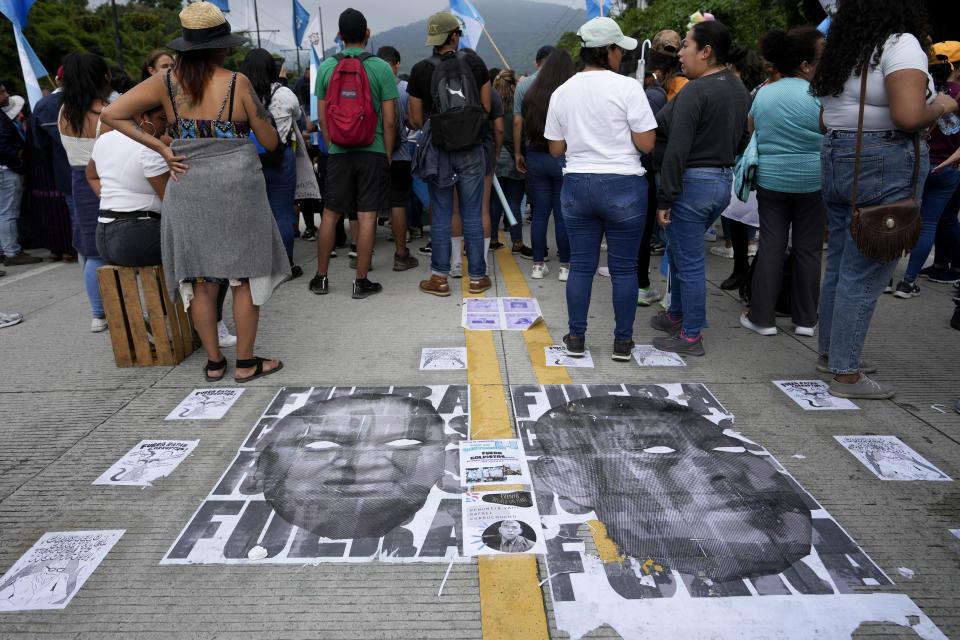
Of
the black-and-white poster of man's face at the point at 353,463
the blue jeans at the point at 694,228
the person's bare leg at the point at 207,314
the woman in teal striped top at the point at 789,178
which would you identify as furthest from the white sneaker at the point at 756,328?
the person's bare leg at the point at 207,314

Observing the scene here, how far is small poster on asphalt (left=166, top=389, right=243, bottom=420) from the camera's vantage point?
313 centimetres

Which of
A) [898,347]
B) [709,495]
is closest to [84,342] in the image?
[709,495]

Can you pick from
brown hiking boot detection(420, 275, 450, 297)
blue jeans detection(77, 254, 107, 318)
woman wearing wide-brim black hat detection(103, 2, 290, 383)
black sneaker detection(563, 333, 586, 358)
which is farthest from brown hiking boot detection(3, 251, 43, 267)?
black sneaker detection(563, 333, 586, 358)

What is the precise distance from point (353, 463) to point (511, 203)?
4.40 m

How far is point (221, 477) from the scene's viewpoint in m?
2.59

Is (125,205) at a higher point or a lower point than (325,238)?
higher

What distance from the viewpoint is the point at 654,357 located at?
12.5 ft

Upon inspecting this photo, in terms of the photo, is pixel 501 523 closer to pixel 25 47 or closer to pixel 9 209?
pixel 25 47

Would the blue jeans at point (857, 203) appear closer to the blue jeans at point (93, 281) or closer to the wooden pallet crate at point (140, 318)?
the wooden pallet crate at point (140, 318)

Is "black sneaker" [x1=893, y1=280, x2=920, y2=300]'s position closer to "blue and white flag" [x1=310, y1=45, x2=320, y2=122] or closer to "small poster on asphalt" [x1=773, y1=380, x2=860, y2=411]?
"small poster on asphalt" [x1=773, y1=380, x2=860, y2=411]

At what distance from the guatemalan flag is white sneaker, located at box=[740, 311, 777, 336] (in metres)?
6.05

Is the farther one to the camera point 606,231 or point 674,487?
point 606,231

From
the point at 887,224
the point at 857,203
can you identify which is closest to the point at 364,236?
the point at 857,203

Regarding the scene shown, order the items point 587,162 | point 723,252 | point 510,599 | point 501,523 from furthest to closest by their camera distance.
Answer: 1. point 723,252
2. point 587,162
3. point 501,523
4. point 510,599
